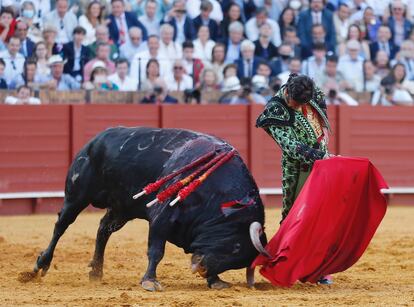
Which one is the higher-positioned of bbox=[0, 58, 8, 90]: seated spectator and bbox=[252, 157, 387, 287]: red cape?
bbox=[0, 58, 8, 90]: seated spectator

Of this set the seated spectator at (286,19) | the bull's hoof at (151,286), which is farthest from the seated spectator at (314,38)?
the bull's hoof at (151,286)

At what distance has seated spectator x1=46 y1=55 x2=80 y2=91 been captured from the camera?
11.6 metres

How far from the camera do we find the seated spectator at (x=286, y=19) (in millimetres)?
13609

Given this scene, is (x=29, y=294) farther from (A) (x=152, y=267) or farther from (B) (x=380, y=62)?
(B) (x=380, y=62)

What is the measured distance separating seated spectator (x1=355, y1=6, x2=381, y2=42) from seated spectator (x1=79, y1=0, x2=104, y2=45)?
370cm

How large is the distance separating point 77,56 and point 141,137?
506 cm

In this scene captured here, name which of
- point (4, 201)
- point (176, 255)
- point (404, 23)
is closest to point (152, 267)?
point (176, 255)

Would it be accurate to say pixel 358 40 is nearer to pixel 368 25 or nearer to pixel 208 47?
pixel 368 25

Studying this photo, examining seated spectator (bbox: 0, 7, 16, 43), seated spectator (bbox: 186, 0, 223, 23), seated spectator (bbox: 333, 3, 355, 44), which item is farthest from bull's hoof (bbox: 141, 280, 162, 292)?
seated spectator (bbox: 333, 3, 355, 44)

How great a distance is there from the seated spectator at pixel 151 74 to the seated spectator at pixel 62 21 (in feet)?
2.90

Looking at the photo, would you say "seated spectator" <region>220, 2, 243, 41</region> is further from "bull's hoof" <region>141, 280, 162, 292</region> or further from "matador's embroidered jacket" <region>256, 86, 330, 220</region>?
"bull's hoof" <region>141, 280, 162, 292</region>

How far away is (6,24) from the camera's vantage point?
1159 cm

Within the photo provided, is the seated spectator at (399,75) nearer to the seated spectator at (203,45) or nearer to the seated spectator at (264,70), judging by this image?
the seated spectator at (264,70)

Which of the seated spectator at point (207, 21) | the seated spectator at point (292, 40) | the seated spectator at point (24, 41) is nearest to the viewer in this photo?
the seated spectator at point (24, 41)
